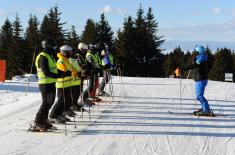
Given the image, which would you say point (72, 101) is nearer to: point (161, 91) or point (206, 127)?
point (206, 127)

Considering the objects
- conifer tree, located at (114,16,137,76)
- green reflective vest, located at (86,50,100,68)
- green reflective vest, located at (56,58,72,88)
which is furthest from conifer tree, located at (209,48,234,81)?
green reflective vest, located at (56,58,72,88)

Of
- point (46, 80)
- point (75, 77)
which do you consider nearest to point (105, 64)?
point (75, 77)

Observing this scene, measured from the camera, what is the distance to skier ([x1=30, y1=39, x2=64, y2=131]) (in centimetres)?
1018

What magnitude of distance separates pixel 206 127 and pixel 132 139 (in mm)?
2541

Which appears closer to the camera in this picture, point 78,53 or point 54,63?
point 54,63

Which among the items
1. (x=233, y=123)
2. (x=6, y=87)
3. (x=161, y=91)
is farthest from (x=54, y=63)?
(x=6, y=87)

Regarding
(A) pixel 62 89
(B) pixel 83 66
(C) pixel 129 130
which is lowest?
(C) pixel 129 130

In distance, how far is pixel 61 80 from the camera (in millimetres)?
11430

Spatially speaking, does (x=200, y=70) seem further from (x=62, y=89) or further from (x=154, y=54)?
(x=154, y=54)

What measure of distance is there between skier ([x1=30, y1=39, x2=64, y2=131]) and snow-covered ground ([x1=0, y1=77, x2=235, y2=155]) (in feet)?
1.03

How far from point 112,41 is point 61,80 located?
5325cm

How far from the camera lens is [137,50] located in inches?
2347

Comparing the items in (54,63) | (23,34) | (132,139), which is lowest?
(132,139)

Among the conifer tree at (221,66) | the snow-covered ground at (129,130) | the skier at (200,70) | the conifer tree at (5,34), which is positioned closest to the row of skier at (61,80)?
the snow-covered ground at (129,130)
